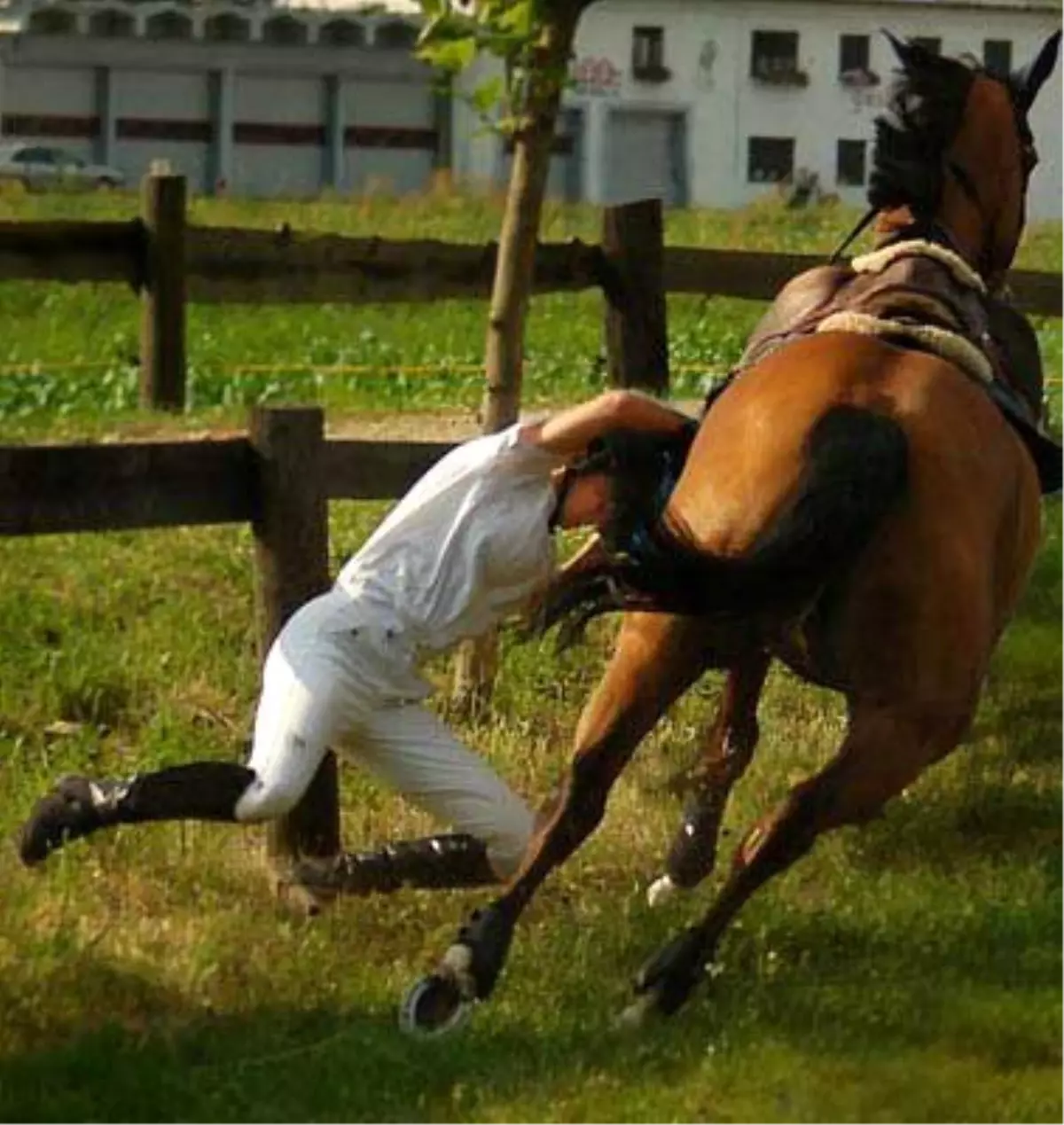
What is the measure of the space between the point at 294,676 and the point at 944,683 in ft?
4.53

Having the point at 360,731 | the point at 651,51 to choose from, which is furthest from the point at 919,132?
the point at 651,51

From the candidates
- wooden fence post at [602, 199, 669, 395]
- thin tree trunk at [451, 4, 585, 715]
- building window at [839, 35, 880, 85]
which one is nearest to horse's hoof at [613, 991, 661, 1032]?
thin tree trunk at [451, 4, 585, 715]

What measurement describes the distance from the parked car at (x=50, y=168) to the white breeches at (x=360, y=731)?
36.5 metres

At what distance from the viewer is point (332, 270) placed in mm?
Result: 13648

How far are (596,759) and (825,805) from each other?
0.49 metres

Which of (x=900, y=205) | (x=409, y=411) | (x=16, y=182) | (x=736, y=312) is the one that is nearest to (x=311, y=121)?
(x=16, y=182)

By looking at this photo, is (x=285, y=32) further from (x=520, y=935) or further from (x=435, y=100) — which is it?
(x=520, y=935)

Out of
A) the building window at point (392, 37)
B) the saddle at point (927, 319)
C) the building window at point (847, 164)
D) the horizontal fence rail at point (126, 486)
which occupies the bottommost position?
the building window at point (847, 164)

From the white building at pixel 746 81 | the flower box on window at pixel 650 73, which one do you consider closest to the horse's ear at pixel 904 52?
the white building at pixel 746 81

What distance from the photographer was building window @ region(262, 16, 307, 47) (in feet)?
181

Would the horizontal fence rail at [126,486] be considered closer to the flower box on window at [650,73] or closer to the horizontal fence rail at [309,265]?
the horizontal fence rail at [309,265]

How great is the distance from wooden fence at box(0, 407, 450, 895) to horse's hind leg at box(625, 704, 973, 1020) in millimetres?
1260

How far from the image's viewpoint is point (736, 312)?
79.9 ft

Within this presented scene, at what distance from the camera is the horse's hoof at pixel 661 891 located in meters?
7.35
